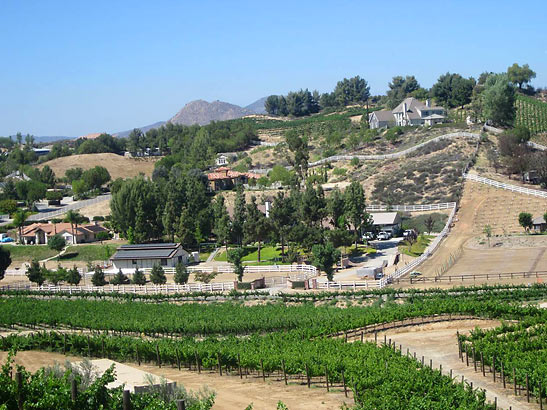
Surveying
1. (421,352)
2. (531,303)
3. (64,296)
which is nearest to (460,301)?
(531,303)

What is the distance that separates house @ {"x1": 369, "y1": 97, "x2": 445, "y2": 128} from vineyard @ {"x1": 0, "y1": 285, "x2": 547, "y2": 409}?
3007 inches

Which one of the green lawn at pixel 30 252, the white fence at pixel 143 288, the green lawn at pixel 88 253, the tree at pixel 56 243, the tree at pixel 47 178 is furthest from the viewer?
the tree at pixel 47 178

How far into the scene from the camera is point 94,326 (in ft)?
161

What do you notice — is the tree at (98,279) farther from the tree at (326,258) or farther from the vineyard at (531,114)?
the vineyard at (531,114)

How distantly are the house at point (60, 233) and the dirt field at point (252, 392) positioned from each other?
164 ft

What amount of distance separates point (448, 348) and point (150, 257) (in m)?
39.8

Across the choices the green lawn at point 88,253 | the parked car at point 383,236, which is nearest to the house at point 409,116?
the parked car at point 383,236

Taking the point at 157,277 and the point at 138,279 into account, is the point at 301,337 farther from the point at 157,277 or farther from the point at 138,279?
the point at 138,279

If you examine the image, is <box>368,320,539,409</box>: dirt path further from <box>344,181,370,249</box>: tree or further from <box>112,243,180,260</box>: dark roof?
<box>112,243,180,260</box>: dark roof

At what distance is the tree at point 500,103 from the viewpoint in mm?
113062

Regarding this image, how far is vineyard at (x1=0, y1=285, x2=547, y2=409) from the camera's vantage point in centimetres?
3002

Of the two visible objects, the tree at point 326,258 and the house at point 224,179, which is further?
the house at point 224,179

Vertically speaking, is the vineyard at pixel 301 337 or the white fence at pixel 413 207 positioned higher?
the white fence at pixel 413 207

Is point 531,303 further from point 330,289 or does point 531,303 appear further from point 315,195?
point 315,195
